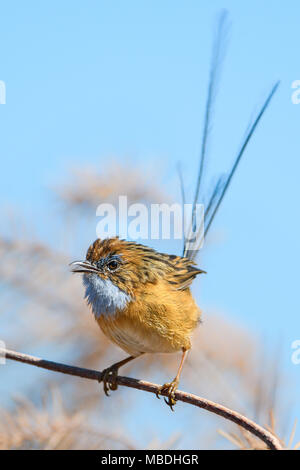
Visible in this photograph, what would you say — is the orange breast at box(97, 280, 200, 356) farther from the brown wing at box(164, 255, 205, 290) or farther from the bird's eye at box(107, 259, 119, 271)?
the bird's eye at box(107, 259, 119, 271)

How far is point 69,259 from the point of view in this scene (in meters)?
3.47

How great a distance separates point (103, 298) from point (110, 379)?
521mm

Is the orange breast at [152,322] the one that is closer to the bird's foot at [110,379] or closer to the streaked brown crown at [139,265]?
the streaked brown crown at [139,265]

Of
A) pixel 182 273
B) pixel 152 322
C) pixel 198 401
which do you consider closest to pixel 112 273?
pixel 152 322

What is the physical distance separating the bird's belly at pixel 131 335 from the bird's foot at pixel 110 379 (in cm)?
28

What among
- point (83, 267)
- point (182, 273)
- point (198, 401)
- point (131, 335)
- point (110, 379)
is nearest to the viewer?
point (198, 401)

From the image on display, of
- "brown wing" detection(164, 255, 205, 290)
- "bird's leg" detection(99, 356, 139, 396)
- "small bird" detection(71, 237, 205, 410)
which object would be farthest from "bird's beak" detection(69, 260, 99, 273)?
"bird's leg" detection(99, 356, 139, 396)

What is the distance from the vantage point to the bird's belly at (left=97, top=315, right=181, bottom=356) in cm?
310

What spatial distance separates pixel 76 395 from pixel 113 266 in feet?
2.29

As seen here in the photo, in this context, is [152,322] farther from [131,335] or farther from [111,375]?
[111,375]

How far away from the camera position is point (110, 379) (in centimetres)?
340

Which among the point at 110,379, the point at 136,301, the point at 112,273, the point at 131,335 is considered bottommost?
the point at 110,379

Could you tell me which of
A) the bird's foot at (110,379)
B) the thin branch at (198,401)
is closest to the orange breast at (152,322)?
the bird's foot at (110,379)

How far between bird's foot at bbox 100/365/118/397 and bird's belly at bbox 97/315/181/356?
0.28 meters
